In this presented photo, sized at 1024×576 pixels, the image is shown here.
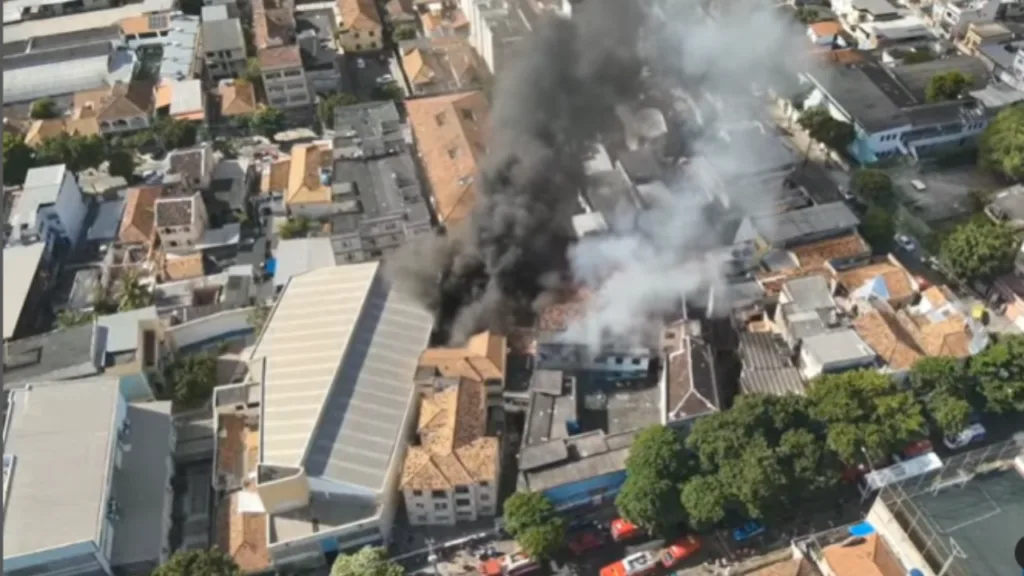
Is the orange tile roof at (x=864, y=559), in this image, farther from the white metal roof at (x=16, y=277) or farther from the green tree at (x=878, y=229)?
the white metal roof at (x=16, y=277)

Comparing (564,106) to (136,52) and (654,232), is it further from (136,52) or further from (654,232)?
(136,52)

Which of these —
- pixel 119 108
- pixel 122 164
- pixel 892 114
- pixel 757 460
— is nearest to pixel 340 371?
pixel 757 460

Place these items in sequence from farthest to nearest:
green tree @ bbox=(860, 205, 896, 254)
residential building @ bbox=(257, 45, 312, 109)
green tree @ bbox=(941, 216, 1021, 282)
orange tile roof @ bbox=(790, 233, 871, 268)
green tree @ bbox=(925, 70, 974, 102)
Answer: residential building @ bbox=(257, 45, 312, 109) → green tree @ bbox=(925, 70, 974, 102) → green tree @ bbox=(860, 205, 896, 254) → orange tile roof @ bbox=(790, 233, 871, 268) → green tree @ bbox=(941, 216, 1021, 282)

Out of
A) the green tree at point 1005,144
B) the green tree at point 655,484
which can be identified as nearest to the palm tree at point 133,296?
the green tree at point 655,484

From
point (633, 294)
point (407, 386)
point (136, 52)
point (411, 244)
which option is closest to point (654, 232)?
point (633, 294)

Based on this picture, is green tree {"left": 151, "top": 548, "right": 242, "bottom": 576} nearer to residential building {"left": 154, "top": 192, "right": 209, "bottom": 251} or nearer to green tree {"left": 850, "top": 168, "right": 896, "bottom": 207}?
residential building {"left": 154, "top": 192, "right": 209, "bottom": 251}

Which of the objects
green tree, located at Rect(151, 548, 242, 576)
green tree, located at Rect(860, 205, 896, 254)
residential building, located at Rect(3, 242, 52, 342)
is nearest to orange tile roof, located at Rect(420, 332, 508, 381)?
green tree, located at Rect(151, 548, 242, 576)
